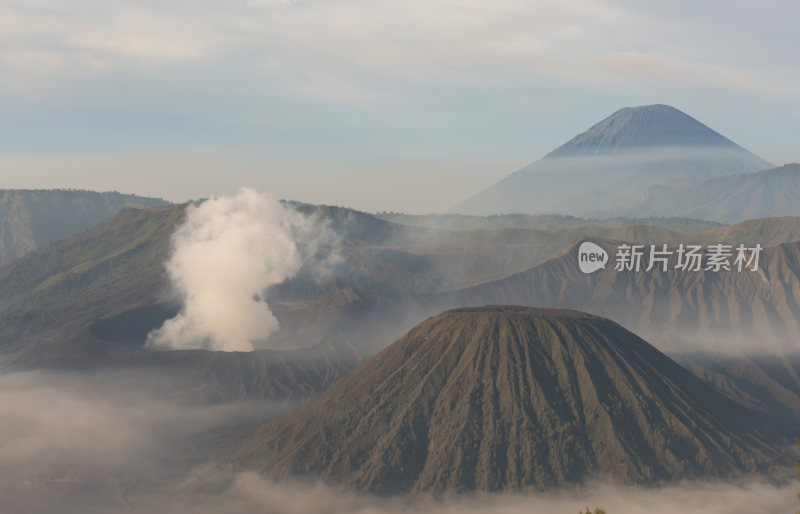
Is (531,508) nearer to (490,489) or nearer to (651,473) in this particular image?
(490,489)

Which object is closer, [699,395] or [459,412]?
[459,412]

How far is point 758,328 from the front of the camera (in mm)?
189625

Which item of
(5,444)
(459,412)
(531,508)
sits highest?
(459,412)

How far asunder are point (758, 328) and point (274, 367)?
103 meters

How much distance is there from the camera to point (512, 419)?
10500 centimetres

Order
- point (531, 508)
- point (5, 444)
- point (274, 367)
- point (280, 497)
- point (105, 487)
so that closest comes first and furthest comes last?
1. point (531, 508)
2. point (280, 497)
3. point (105, 487)
4. point (5, 444)
5. point (274, 367)

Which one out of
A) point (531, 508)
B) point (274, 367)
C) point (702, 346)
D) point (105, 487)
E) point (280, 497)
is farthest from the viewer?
point (702, 346)

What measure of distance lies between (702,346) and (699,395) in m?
73.9

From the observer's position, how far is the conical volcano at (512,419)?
4026 inches

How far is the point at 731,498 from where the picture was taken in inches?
3880

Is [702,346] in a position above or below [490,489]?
above

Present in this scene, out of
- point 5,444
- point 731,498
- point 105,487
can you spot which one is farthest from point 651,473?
point 5,444

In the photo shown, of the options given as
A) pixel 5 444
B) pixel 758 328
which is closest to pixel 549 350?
pixel 5 444

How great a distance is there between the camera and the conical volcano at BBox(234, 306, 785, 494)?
102 m
